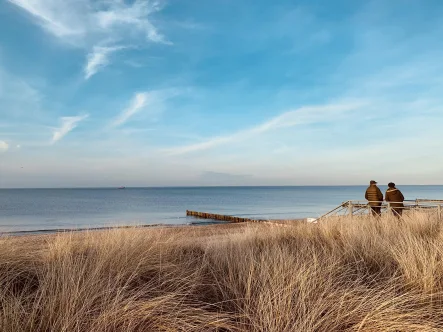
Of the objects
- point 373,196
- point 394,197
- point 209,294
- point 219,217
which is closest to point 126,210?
point 219,217

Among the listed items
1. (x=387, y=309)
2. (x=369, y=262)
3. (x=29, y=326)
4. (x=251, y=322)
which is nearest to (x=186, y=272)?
(x=251, y=322)

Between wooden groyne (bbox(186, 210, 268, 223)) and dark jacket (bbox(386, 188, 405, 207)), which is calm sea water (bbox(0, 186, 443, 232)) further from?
dark jacket (bbox(386, 188, 405, 207))

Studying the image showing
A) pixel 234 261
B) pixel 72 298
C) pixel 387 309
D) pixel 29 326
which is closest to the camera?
pixel 29 326

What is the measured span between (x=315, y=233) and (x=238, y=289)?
445 centimetres

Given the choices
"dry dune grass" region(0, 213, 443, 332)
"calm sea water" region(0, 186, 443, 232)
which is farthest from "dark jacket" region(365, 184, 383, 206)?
"calm sea water" region(0, 186, 443, 232)

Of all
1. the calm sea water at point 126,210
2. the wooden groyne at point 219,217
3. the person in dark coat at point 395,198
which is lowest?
the calm sea water at point 126,210

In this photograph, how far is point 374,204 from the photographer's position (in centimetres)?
1243

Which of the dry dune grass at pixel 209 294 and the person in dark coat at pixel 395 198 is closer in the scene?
the dry dune grass at pixel 209 294

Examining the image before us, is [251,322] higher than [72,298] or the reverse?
the reverse

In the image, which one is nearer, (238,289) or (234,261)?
(238,289)

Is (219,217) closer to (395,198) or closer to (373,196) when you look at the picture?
(373,196)

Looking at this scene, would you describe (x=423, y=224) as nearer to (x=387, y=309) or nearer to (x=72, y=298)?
(x=387, y=309)

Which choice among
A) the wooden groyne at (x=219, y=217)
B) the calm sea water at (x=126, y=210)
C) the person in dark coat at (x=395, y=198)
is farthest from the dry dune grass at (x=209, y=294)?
the wooden groyne at (x=219, y=217)

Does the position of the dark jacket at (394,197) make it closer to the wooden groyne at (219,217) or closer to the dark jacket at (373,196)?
the dark jacket at (373,196)
